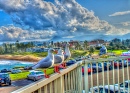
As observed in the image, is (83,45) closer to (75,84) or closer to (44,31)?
(44,31)

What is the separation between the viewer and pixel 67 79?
1.19m

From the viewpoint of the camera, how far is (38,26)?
2656 mm

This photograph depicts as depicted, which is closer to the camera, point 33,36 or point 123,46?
point 33,36

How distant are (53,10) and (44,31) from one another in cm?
28

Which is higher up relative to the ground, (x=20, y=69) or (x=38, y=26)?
(x=38, y=26)

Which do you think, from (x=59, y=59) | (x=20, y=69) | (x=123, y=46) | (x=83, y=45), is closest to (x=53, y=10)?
(x=83, y=45)

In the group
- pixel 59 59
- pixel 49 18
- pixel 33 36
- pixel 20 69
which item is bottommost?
pixel 20 69

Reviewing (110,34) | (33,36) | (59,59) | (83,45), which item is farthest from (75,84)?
(110,34)

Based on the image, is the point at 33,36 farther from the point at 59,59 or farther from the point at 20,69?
the point at 59,59

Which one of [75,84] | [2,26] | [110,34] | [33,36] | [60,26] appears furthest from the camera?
[110,34]

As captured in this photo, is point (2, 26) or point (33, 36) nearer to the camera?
point (2, 26)

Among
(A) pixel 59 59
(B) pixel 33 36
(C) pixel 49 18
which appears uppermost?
(C) pixel 49 18

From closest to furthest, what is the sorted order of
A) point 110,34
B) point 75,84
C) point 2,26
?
point 75,84, point 2,26, point 110,34

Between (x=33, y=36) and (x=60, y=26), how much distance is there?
38cm
